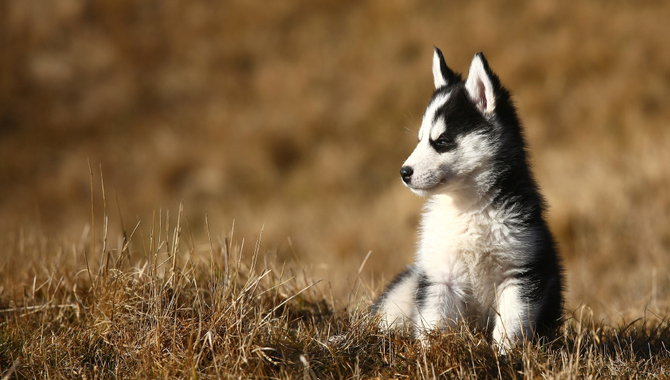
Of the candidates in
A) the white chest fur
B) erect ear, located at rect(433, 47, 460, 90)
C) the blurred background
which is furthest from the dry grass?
the blurred background

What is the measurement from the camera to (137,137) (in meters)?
13.3

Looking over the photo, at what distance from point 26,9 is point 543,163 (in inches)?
525

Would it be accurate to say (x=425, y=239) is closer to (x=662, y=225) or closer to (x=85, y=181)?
(x=662, y=225)

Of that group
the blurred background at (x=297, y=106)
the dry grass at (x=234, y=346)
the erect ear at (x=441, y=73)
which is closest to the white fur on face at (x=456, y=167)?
the erect ear at (x=441, y=73)

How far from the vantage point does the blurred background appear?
32.6ft

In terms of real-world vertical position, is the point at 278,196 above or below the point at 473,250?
below

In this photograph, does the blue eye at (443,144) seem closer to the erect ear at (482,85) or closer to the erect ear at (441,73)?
the erect ear at (482,85)

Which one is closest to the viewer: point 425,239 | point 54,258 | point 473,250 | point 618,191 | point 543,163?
point 473,250

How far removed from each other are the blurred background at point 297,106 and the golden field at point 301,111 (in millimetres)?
42

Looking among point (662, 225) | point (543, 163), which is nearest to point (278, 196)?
point (543, 163)

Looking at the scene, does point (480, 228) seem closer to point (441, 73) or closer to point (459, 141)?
point (459, 141)

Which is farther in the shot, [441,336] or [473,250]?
[473,250]

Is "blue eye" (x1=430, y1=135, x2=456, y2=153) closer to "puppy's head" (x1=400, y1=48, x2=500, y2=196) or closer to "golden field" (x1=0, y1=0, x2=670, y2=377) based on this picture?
"puppy's head" (x1=400, y1=48, x2=500, y2=196)

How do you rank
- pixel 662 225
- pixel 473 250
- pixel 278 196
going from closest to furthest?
pixel 473 250 < pixel 662 225 < pixel 278 196
